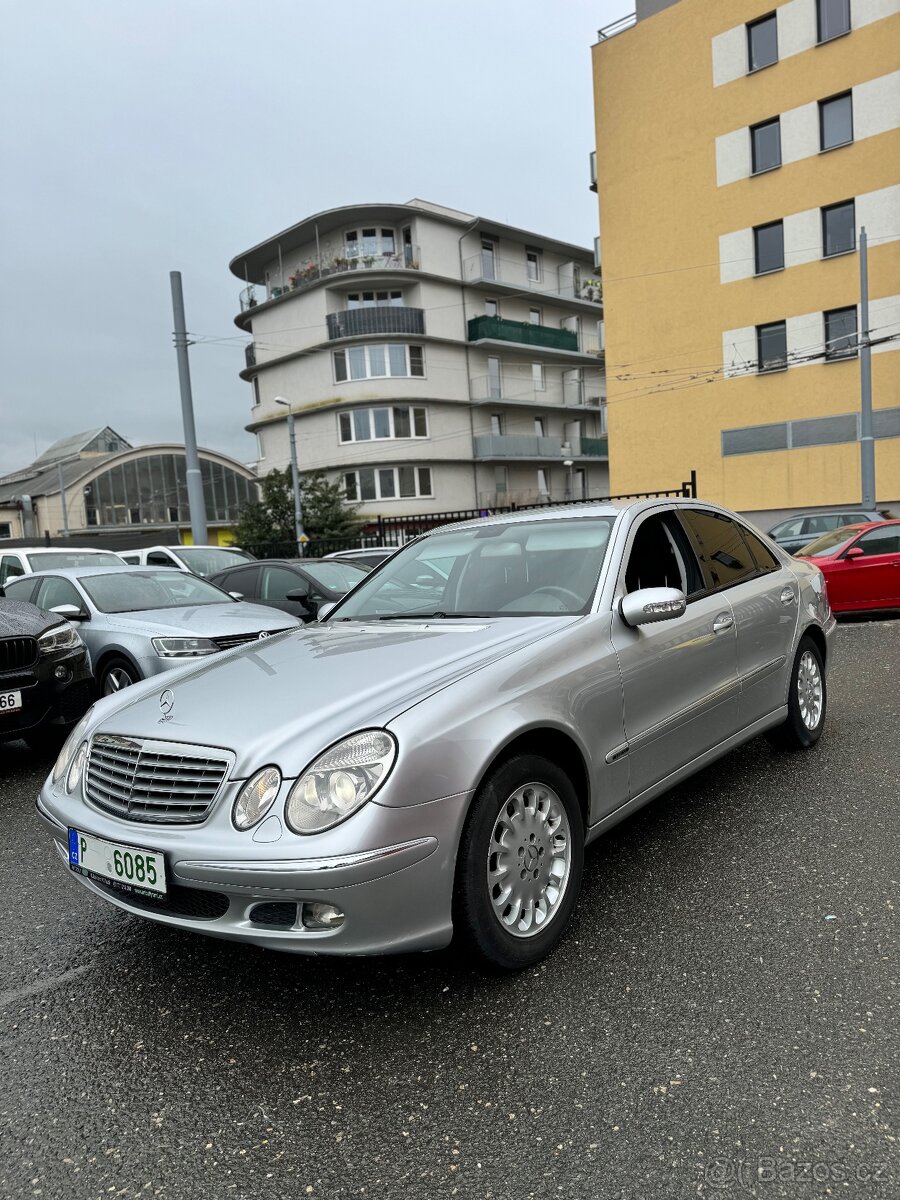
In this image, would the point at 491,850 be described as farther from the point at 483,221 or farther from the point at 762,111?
the point at 483,221

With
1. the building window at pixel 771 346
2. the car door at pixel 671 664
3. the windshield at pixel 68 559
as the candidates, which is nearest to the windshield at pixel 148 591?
the windshield at pixel 68 559

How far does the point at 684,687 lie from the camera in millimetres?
3619

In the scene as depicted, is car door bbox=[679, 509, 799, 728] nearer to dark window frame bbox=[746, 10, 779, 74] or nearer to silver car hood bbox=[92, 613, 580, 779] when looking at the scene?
silver car hood bbox=[92, 613, 580, 779]

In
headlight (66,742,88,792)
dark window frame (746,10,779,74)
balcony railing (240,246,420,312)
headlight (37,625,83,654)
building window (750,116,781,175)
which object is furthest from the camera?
balcony railing (240,246,420,312)

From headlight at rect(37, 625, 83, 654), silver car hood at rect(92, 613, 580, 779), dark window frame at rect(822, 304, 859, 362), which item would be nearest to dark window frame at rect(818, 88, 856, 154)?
dark window frame at rect(822, 304, 859, 362)

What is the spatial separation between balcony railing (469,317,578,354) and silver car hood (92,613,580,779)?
3957cm

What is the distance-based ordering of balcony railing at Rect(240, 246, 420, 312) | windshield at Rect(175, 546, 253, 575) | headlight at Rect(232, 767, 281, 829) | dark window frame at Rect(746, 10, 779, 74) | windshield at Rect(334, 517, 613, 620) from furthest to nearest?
balcony railing at Rect(240, 246, 420, 312) < dark window frame at Rect(746, 10, 779, 74) < windshield at Rect(175, 546, 253, 575) < windshield at Rect(334, 517, 613, 620) < headlight at Rect(232, 767, 281, 829)

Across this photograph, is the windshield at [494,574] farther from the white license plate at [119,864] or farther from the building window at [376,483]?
the building window at [376,483]

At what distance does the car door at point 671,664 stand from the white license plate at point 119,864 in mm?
1729

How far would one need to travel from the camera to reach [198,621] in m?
7.16

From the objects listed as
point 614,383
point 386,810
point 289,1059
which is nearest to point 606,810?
point 386,810

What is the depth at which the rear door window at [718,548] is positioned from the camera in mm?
4191

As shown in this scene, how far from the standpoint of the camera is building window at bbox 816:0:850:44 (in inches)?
885

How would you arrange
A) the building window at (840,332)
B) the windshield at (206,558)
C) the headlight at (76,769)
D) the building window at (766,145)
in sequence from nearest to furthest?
the headlight at (76,769)
the windshield at (206,558)
the building window at (840,332)
the building window at (766,145)
